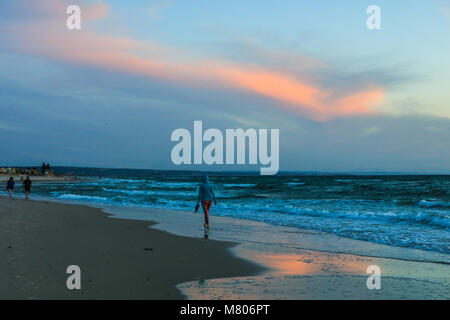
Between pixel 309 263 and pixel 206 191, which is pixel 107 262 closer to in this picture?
pixel 309 263

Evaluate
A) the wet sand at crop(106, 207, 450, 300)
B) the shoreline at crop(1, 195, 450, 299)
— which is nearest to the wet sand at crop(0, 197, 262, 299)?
the shoreline at crop(1, 195, 450, 299)

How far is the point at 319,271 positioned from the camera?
305 inches

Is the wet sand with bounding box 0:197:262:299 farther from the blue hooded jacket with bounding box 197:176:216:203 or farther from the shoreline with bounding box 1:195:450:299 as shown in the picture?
the blue hooded jacket with bounding box 197:176:216:203

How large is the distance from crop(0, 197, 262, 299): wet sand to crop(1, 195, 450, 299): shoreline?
387 millimetres

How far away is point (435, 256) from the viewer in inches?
385

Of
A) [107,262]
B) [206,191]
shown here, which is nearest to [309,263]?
[107,262]

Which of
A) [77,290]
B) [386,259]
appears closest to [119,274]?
[77,290]

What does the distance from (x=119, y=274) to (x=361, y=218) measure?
15590 millimetres

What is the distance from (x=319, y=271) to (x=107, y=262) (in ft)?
13.5

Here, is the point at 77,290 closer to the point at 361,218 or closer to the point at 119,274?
the point at 119,274

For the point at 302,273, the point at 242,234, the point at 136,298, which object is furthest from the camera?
the point at 242,234

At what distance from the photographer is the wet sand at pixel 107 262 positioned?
19.5 ft

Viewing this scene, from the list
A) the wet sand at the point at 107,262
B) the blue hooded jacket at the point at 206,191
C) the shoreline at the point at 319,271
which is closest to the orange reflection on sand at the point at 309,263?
the shoreline at the point at 319,271

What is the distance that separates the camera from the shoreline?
6203 mm
